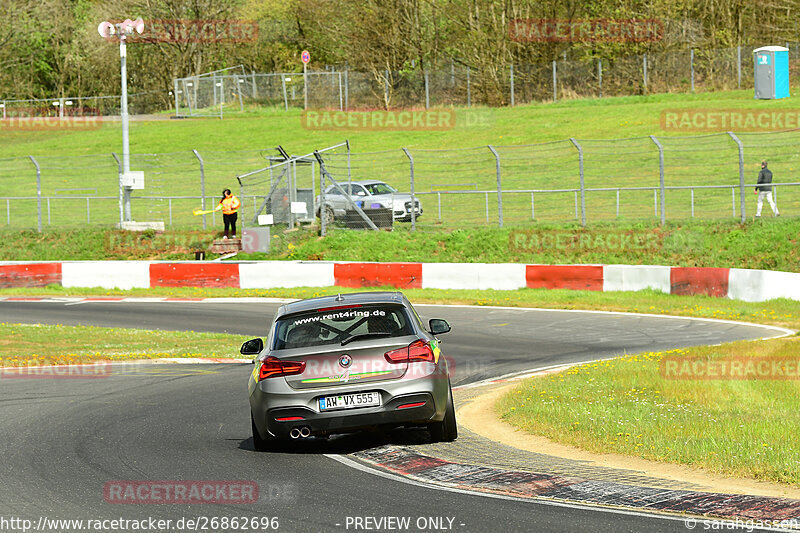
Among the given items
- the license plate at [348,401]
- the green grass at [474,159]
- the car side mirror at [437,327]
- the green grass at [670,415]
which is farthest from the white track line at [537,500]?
the green grass at [474,159]

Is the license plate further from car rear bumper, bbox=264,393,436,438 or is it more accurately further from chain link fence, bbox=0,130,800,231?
chain link fence, bbox=0,130,800,231

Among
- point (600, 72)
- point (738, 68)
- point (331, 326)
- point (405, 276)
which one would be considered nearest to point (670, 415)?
point (331, 326)

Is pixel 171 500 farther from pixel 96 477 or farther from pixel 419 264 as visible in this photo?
pixel 419 264

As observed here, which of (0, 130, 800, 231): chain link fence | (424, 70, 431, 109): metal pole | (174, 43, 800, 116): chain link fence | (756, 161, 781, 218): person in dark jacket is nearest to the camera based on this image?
(756, 161, 781, 218): person in dark jacket

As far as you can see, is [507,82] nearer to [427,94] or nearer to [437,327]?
[427,94]

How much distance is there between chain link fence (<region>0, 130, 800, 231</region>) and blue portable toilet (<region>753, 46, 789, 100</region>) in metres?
4.26

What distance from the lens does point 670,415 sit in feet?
32.5

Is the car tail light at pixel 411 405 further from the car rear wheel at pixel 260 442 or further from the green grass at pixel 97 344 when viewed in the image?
the green grass at pixel 97 344

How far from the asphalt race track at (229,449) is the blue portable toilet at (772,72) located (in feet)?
95.3

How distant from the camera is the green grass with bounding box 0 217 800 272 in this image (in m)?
25.3

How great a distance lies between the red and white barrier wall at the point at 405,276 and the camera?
883 inches

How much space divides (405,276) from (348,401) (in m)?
17.5

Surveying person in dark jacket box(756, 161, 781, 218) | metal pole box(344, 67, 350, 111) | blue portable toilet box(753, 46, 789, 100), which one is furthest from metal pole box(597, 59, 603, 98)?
person in dark jacket box(756, 161, 781, 218)

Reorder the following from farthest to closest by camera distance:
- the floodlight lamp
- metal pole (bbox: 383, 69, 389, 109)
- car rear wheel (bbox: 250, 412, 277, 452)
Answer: metal pole (bbox: 383, 69, 389, 109)
the floodlight lamp
car rear wheel (bbox: 250, 412, 277, 452)
